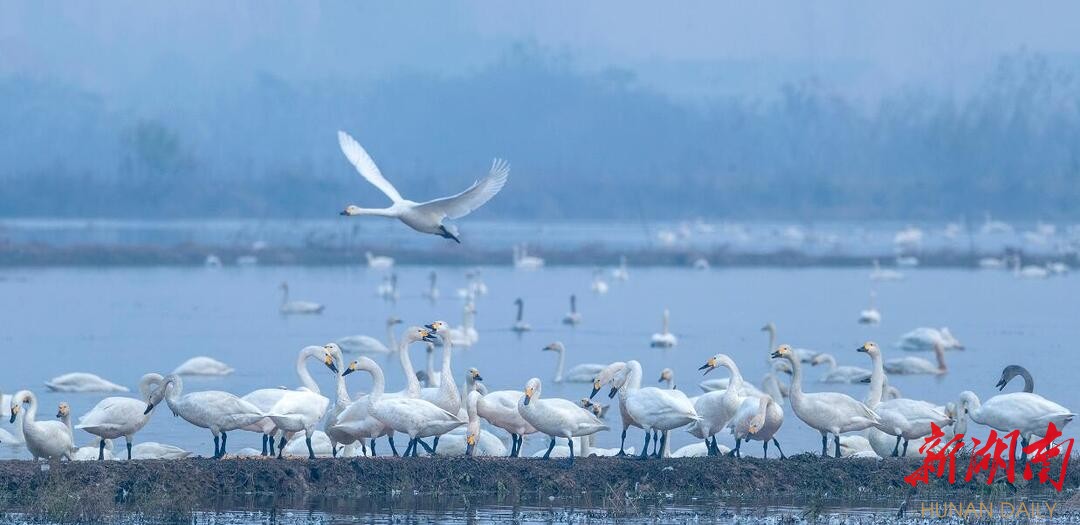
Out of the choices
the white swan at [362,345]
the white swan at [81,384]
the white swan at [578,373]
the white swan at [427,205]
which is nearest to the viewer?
the white swan at [427,205]

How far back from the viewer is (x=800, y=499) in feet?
44.3

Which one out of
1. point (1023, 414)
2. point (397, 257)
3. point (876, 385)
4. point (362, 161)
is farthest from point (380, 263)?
point (1023, 414)

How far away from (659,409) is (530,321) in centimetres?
2316

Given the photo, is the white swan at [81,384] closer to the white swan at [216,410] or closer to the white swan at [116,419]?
the white swan at [116,419]

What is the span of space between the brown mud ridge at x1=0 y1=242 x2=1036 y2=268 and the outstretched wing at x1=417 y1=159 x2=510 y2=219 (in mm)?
41797

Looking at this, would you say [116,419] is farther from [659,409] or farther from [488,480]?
[659,409]

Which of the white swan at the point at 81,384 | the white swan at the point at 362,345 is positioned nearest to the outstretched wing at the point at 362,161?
the white swan at the point at 81,384

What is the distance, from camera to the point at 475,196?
658 inches

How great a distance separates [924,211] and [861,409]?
10678 cm

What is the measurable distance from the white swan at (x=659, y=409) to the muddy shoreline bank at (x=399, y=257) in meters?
45.1

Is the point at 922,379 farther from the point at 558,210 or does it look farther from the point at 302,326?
the point at 558,210

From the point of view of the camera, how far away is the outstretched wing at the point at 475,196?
16344 mm

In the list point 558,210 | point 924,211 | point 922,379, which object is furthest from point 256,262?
point 924,211

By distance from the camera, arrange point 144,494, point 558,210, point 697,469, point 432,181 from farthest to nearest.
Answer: point 558,210 → point 432,181 → point 697,469 → point 144,494
